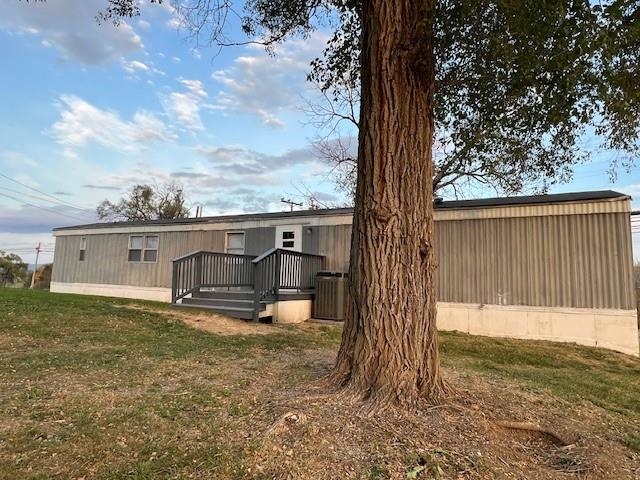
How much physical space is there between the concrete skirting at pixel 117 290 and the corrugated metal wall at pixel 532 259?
5.51 metres

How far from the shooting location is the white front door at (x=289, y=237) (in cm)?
1264

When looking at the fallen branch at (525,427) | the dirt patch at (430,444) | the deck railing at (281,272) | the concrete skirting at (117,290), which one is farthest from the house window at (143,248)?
the fallen branch at (525,427)

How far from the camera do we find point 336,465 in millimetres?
2576

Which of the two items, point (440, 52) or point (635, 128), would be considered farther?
point (635, 128)

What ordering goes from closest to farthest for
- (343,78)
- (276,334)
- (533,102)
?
→ (533,102)
(343,78)
(276,334)

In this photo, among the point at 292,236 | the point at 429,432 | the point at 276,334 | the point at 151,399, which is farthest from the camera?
the point at 292,236

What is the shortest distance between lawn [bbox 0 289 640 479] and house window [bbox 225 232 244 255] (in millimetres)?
7398

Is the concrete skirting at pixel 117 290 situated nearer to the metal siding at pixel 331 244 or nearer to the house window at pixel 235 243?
the house window at pixel 235 243

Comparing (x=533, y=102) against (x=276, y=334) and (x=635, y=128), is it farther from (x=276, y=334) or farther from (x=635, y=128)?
(x=276, y=334)

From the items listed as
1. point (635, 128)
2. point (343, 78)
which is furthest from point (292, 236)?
point (635, 128)

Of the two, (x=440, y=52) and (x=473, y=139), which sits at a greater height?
(x=440, y=52)

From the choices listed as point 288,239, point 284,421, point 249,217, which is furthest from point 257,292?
point 284,421

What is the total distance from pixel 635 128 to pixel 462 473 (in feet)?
21.7

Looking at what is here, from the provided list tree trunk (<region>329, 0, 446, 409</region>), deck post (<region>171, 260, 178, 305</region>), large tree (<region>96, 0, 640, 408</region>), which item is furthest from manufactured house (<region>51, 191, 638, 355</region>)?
tree trunk (<region>329, 0, 446, 409</region>)
